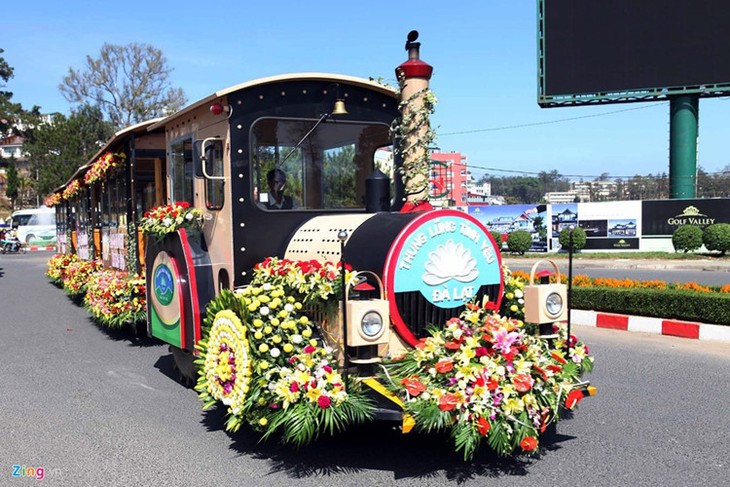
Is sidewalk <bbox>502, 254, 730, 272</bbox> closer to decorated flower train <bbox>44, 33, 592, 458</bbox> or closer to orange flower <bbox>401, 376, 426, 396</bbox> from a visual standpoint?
decorated flower train <bbox>44, 33, 592, 458</bbox>

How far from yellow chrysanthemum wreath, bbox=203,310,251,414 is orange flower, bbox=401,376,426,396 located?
96cm

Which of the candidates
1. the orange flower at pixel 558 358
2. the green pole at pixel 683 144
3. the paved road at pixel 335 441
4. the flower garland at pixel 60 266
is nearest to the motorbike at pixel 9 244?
the flower garland at pixel 60 266

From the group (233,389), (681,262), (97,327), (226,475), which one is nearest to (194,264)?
(233,389)

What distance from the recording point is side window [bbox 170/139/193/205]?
6000 millimetres

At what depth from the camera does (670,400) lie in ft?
17.5

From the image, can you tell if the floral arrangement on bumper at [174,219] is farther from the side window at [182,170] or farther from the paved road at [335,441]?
the paved road at [335,441]

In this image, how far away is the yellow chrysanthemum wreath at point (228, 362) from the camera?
395cm

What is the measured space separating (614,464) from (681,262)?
50.3 feet

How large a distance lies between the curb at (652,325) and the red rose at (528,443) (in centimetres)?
494

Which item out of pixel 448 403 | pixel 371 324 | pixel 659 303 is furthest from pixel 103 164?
pixel 659 303

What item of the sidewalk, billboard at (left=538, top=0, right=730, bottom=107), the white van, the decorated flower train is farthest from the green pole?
the white van

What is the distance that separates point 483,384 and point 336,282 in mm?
1105

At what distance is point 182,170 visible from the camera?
20.5 feet

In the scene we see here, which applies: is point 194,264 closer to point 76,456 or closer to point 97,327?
point 76,456
